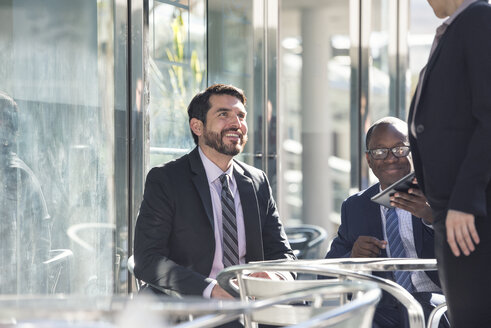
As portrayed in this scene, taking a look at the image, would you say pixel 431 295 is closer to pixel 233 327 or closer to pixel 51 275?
pixel 233 327

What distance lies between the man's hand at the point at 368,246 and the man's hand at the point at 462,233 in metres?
1.20

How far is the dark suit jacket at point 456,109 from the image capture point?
80.4 inches

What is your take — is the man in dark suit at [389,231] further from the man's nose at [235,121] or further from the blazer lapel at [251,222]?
the man's nose at [235,121]

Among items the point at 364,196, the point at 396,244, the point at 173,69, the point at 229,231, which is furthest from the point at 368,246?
the point at 173,69

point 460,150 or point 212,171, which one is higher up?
point 460,150

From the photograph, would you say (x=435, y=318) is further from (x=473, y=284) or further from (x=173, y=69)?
(x=173, y=69)

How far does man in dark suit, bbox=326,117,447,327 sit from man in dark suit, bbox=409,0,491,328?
1.09 meters

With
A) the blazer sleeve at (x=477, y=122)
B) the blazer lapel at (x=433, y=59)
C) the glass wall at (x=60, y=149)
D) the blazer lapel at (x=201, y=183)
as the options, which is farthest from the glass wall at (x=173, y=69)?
the blazer sleeve at (x=477, y=122)

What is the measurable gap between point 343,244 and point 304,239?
2.91 metres

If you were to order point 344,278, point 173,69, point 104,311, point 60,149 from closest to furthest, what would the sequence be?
1. point 104,311
2. point 344,278
3. point 60,149
4. point 173,69

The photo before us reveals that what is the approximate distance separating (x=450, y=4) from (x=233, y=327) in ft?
4.63

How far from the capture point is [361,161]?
7211mm

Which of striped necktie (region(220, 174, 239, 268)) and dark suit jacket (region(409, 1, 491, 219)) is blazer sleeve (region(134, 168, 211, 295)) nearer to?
striped necktie (region(220, 174, 239, 268))

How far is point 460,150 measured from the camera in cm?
209
